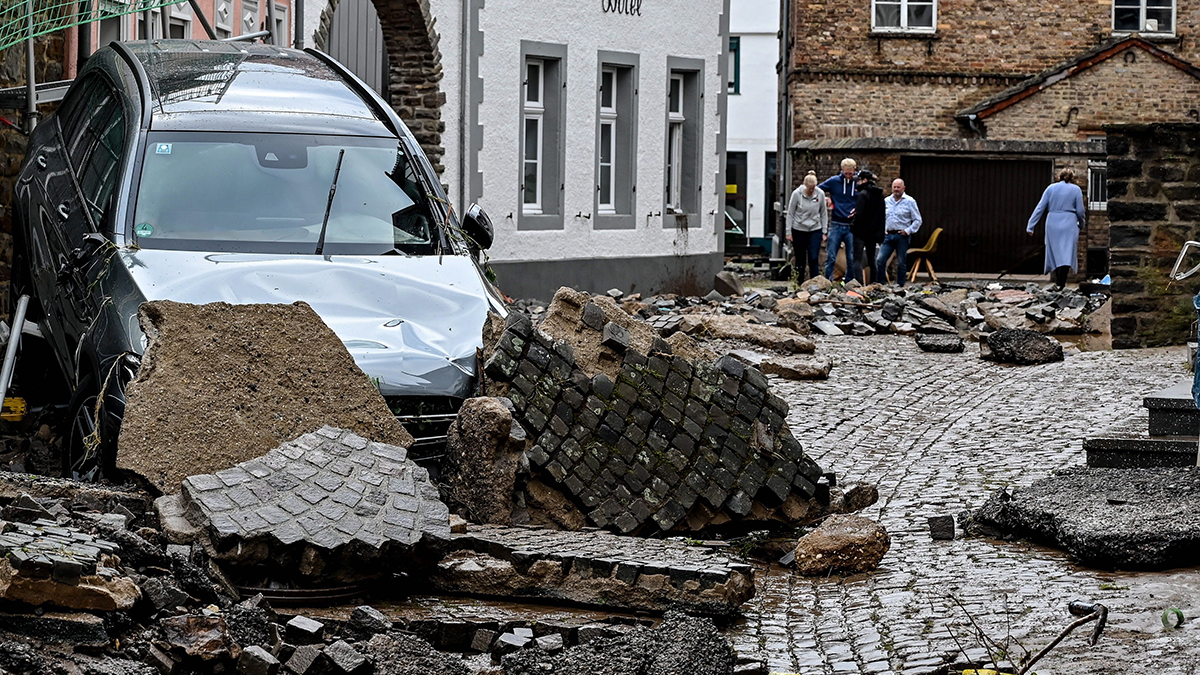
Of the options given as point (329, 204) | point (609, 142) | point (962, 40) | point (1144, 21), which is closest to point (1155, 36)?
point (1144, 21)

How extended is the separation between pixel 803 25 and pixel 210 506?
3155cm

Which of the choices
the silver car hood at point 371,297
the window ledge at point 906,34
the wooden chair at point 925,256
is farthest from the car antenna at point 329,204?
the window ledge at point 906,34

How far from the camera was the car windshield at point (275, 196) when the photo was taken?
775 cm

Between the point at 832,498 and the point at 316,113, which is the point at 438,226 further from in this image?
the point at 832,498

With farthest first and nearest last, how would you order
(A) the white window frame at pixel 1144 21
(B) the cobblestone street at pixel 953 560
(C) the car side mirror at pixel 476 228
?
1. (A) the white window frame at pixel 1144 21
2. (C) the car side mirror at pixel 476 228
3. (B) the cobblestone street at pixel 953 560

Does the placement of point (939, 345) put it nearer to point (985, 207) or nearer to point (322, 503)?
point (322, 503)

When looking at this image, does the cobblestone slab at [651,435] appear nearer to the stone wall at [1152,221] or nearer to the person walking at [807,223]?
the stone wall at [1152,221]

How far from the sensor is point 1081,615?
568 cm

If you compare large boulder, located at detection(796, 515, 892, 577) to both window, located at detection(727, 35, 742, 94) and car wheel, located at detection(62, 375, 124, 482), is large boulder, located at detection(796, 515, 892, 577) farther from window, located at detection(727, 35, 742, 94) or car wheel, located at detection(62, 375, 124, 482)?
window, located at detection(727, 35, 742, 94)

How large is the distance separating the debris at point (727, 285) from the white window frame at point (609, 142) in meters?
2.48

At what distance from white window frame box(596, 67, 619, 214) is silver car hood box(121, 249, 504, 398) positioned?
14.6 m

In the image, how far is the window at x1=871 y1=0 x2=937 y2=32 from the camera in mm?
35531

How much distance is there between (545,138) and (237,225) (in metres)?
13.8

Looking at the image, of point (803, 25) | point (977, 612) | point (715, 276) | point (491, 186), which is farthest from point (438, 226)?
point (803, 25)
